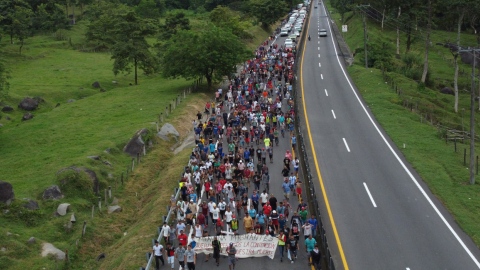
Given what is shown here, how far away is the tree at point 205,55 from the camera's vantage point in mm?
45156

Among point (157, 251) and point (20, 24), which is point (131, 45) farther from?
point (157, 251)

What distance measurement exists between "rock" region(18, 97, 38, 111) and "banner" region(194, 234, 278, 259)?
33493 millimetres

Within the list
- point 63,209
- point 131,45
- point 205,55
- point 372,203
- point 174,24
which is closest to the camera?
point 372,203

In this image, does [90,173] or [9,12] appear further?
[9,12]

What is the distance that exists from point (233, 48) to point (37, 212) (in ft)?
93.4

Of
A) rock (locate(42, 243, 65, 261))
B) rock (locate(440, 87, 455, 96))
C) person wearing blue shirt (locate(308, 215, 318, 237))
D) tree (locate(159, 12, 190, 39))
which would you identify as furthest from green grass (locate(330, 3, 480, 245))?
tree (locate(159, 12, 190, 39))

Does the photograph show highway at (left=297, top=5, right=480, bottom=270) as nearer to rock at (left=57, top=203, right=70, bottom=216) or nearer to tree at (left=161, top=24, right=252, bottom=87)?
tree at (left=161, top=24, right=252, bottom=87)

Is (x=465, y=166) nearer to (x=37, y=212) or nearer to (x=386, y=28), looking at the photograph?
(x=37, y=212)

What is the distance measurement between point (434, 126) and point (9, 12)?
69612 millimetres

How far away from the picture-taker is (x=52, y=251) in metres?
21.2

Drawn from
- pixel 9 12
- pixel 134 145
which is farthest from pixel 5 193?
pixel 9 12

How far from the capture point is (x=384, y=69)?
54281 mm

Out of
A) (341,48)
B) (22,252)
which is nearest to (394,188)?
(22,252)

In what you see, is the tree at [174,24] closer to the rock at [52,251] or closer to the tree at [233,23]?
the tree at [233,23]
